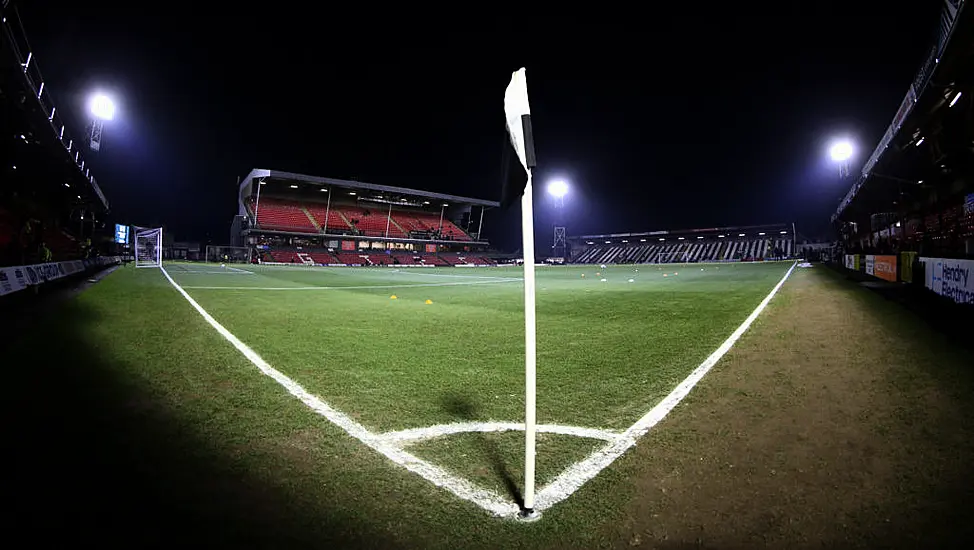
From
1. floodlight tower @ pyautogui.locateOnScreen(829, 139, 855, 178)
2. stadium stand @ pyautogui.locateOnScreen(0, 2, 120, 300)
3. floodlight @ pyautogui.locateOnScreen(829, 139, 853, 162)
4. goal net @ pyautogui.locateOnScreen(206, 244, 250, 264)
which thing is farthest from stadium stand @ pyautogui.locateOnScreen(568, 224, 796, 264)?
stadium stand @ pyautogui.locateOnScreen(0, 2, 120, 300)

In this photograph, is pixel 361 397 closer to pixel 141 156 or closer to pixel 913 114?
pixel 913 114

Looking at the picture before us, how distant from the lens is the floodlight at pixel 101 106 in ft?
115

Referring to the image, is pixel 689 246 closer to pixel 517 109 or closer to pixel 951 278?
pixel 951 278

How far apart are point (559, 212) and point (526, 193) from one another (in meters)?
81.6

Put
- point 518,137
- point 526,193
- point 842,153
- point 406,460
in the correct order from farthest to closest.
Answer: point 842,153
point 406,460
point 526,193
point 518,137

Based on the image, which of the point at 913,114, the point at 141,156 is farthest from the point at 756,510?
the point at 141,156

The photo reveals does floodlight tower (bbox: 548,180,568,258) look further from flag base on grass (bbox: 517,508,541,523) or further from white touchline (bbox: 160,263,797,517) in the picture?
flag base on grass (bbox: 517,508,541,523)

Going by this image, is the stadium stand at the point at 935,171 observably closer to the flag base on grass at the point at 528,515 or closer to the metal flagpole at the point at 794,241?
the flag base on grass at the point at 528,515

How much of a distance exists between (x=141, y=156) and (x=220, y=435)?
7201 cm

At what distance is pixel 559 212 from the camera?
269 ft

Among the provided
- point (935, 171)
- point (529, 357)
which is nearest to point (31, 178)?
point (529, 357)

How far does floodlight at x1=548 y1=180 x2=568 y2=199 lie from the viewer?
72.6 meters

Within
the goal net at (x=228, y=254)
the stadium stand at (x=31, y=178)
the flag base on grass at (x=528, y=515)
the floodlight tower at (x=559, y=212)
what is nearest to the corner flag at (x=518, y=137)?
the flag base on grass at (x=528, y=515)

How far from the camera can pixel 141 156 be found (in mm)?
57250
